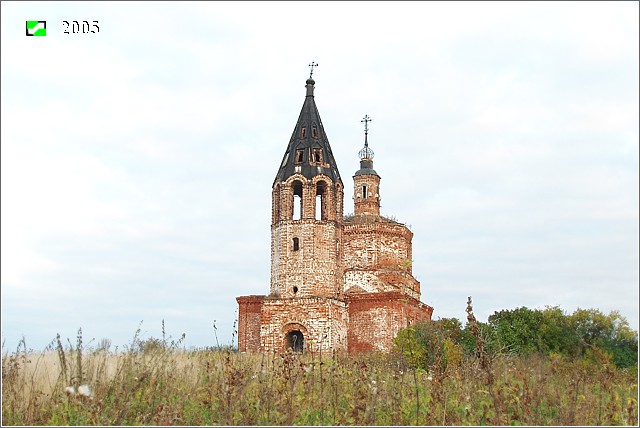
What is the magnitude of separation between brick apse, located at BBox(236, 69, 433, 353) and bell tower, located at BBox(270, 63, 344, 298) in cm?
4

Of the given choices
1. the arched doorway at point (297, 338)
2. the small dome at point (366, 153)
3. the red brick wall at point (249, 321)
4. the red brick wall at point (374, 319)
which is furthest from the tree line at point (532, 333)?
the small dome at point (366, 153)

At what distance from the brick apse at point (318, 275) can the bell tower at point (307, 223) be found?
0.13 ft

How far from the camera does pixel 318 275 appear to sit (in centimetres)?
2883

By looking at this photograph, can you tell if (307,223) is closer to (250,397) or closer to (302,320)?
(302,320)

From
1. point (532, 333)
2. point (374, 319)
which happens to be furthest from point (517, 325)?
point (374, 319)

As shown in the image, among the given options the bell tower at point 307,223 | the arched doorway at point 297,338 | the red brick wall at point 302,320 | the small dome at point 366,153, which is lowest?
the arched doorway at point 297,338

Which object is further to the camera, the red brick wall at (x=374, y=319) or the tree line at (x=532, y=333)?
the red brick wall at (x=374, y=319)

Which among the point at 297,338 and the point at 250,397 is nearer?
the point at 250,397

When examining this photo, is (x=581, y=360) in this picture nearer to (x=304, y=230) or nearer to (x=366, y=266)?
(x=304, y=230)

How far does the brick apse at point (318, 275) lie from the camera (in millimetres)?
28672

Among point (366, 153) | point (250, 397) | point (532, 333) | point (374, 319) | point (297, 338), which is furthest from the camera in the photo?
point (366, 153)

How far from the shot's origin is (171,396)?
7.51 metres

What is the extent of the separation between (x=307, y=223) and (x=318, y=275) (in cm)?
219

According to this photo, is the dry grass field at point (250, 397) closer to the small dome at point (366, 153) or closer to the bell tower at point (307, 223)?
the bell tower at point (307, 223)
